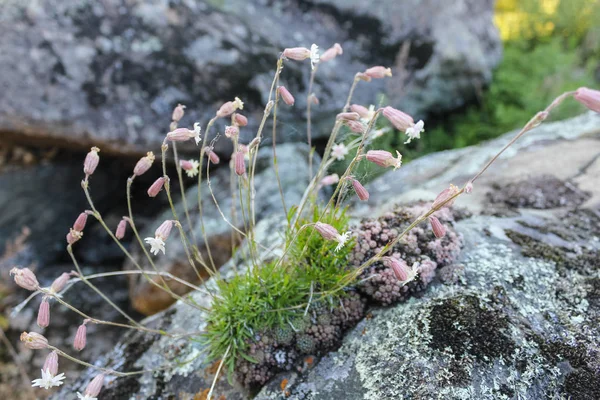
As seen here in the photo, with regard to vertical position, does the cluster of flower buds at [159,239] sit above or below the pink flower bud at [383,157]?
below

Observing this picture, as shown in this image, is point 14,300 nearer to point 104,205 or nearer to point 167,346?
point 104,205

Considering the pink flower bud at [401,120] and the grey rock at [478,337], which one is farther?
the grey rock at [478,337]

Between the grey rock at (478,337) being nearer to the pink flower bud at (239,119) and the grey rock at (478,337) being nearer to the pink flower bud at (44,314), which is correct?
the pink flower bud at (44,314)

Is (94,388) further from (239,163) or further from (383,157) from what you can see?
(383,157)

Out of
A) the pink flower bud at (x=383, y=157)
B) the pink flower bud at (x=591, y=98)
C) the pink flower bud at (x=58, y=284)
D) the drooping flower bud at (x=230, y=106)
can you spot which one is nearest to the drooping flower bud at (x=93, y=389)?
the pink flower bud at (x=58, y=284)

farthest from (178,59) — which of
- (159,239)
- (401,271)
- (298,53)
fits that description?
(401,271)

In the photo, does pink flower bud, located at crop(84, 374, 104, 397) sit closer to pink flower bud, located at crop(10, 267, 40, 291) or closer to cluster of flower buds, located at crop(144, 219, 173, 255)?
pink flower bud, located at crop(10, 267, 40, 291)
